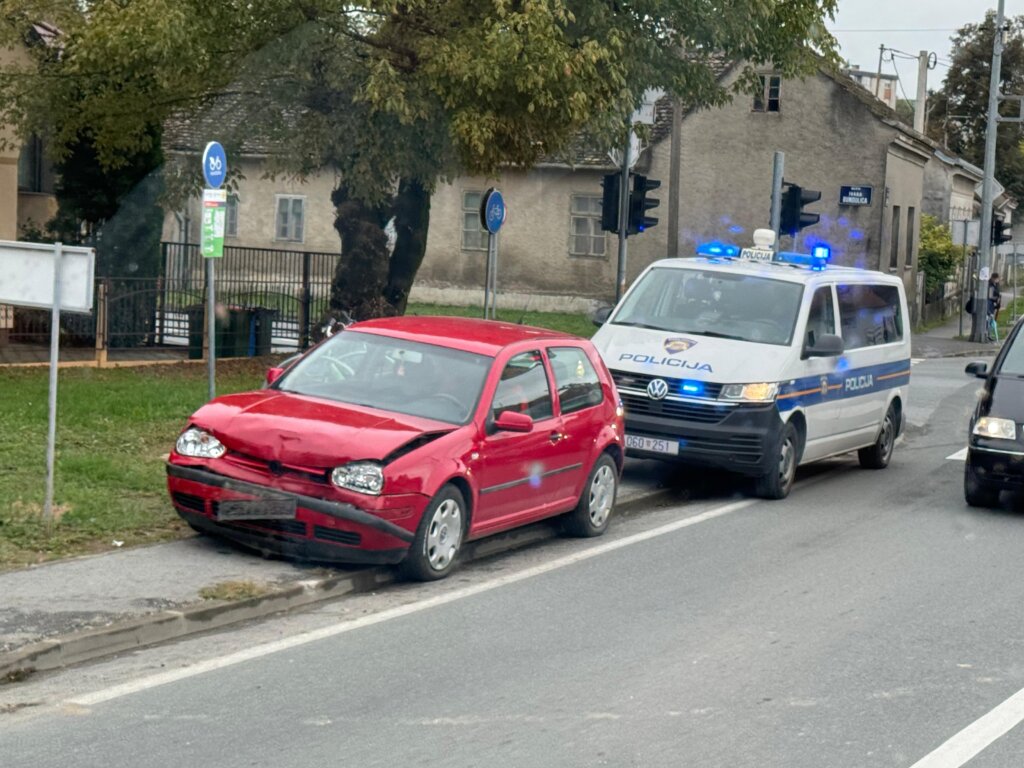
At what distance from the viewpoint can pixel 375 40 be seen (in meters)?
18.6

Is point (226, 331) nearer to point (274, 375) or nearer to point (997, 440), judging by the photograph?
point (274, 375)

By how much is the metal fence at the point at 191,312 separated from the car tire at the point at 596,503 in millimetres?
9452

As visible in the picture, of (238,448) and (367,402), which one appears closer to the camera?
(238,448)

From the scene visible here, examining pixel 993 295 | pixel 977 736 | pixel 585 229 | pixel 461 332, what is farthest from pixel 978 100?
pixel 977 736

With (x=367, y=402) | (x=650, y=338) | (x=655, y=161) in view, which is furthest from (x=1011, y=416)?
(x=655, y=161)

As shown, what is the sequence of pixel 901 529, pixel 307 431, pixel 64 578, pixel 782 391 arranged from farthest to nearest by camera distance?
pixel 782 391 → pixel 901 529 → pixel 307 431 → pixel 64 578

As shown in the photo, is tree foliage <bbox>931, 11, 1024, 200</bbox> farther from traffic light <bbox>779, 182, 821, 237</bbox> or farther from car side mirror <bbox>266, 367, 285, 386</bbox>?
car side mirror <bbox>266, 367, 285, 386</bbox>

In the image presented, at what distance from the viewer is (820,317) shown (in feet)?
46.8

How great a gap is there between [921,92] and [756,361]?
195 feet

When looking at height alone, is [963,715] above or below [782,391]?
below

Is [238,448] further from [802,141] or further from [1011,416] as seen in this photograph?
[802,141]

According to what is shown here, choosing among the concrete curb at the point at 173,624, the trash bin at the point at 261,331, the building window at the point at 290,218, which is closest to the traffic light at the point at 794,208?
the trash bin at the point at 261,331

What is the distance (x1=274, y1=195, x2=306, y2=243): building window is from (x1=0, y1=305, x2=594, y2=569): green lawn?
71.8ft

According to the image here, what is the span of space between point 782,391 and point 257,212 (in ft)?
101
